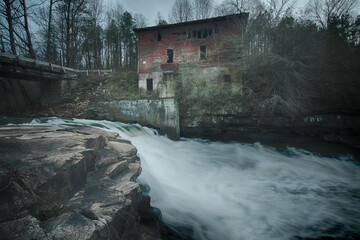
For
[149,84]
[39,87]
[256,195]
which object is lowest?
[256,195]

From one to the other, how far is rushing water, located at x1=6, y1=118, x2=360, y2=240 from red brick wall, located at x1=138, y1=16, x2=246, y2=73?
949 cm

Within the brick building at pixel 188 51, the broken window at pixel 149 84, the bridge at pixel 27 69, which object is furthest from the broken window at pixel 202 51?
the bridge at pixel 27 69

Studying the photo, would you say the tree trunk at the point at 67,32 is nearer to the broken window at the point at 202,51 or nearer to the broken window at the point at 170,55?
the broken window at the point at 170,55

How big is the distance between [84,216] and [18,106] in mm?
15309

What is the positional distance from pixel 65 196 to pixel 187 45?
15.2 m

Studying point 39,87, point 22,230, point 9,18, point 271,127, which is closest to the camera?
point 22,230

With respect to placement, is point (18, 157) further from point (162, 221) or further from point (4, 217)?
point (162, 221)

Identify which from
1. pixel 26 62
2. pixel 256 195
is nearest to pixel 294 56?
pixel 256 195

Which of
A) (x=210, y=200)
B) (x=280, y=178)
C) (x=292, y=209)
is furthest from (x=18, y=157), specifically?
(x=280, y=178)

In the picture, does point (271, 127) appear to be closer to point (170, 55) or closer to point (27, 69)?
point (170, 55)

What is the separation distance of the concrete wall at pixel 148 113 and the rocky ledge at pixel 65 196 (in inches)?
231

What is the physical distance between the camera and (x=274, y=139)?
8227mm

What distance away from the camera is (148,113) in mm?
8930

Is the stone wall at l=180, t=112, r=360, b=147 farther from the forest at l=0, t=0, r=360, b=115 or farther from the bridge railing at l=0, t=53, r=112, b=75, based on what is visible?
the bridge railing at l=0, t=53, r=112, b=75
